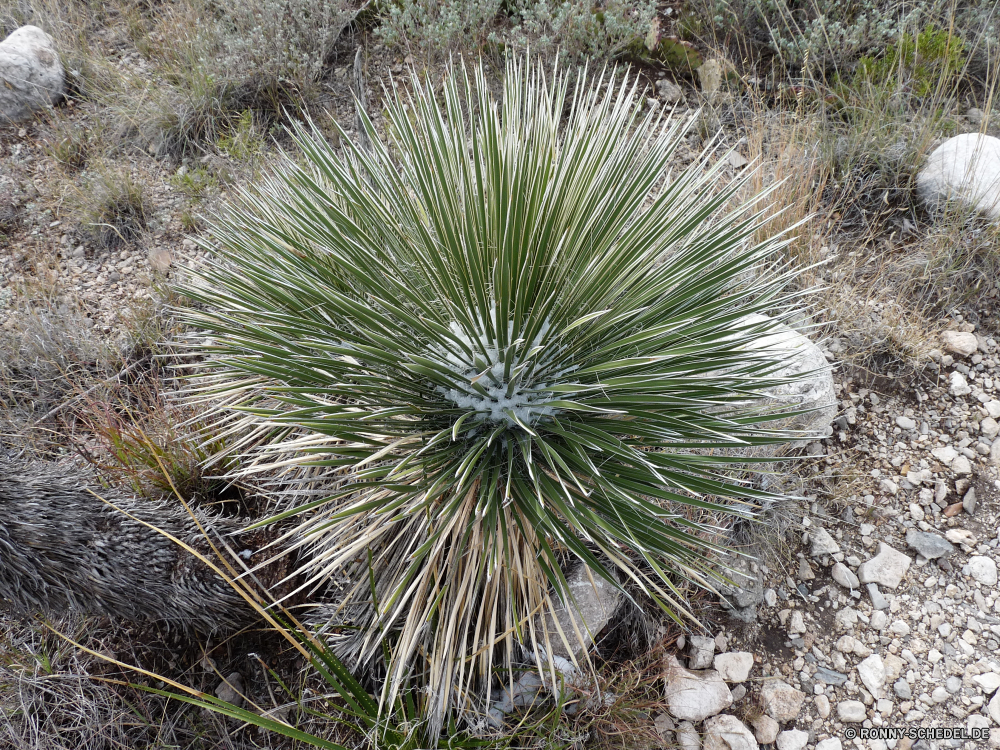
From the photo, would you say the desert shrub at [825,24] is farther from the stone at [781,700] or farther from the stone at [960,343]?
the stone at [781,700]

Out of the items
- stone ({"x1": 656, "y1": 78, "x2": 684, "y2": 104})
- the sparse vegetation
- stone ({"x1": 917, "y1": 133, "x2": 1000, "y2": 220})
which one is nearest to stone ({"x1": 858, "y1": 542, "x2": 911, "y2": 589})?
the sparse vegetation

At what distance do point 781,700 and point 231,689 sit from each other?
1.71 m

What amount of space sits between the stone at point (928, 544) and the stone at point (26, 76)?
205 inches

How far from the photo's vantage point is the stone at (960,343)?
8.54ft

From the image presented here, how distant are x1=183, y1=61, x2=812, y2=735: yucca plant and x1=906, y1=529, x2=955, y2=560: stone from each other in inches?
42.2

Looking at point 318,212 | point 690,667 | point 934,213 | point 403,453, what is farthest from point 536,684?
point 934,213

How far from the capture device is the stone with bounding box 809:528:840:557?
86.2 inches

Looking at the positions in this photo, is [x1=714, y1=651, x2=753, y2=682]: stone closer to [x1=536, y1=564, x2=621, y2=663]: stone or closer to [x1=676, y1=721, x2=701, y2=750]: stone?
[x1=676, y1=721, x2=701, y2=750]: stone

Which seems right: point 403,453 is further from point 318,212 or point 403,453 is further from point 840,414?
point 840,414

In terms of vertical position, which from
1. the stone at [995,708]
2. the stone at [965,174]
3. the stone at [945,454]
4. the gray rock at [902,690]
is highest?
the stone at [965,174]

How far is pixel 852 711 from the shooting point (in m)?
1.88

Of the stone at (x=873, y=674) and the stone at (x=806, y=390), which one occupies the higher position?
the stone at (x=806, y=390)

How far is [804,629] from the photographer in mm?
2047

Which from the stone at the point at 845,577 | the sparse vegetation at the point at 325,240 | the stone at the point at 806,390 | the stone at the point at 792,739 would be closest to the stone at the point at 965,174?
the sparse vegetation at the point at 325,240
